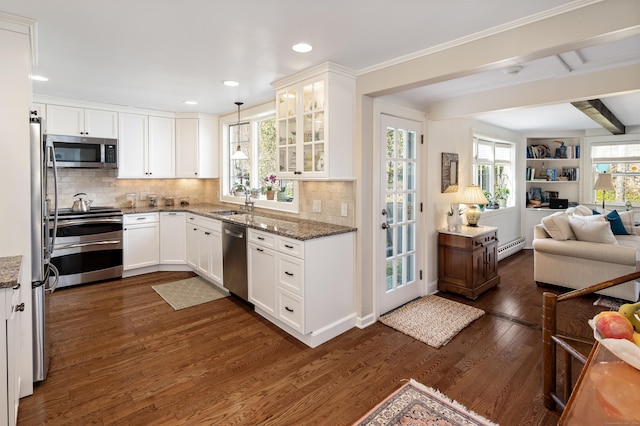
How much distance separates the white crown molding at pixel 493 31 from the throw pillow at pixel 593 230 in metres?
3.21

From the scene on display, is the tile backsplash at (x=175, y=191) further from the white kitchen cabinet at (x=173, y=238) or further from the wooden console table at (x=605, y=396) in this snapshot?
the wooden console table at (x=605, y=396)

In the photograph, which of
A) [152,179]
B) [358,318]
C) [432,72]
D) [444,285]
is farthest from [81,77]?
[444,285]

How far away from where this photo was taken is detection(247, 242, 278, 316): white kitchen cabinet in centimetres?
322

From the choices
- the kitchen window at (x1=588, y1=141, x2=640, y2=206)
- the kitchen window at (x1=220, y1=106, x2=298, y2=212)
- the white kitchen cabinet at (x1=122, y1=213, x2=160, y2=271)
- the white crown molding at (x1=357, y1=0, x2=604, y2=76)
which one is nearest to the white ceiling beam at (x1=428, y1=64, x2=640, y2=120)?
the white crown molding at (x1=357, y1=0, x2=604, y2=76)

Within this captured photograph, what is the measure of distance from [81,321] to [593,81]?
17.0 feet

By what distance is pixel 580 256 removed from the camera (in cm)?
418

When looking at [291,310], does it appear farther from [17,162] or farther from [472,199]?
[472,199]

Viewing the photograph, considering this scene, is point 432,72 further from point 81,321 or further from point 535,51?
point 81,321

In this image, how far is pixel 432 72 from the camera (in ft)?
8.48

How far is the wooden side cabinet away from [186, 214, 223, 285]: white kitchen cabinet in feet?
8.92

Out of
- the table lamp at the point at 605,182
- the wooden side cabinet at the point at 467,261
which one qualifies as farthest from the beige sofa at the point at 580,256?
the table lamp at the point at 605,182

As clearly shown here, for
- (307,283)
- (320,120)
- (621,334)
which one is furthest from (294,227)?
(621,334)

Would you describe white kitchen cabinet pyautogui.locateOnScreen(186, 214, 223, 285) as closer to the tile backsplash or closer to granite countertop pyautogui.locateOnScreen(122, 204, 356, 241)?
granite countertop pyautogui.locateOnScreen(122, 204, 356, 241)

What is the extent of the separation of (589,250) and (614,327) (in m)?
3.88
